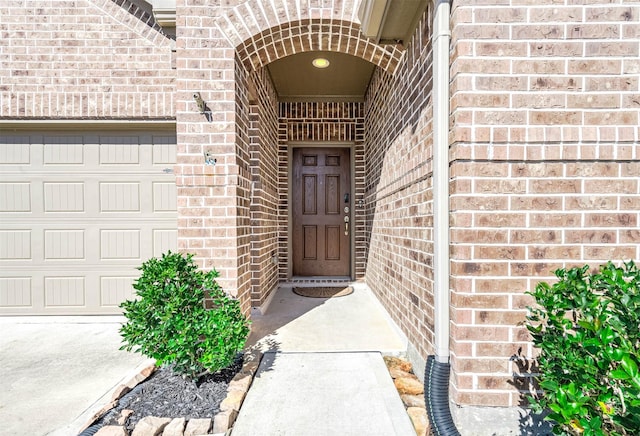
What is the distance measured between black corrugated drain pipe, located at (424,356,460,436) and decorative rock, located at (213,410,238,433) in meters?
1.00

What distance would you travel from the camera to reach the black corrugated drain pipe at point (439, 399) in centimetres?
153

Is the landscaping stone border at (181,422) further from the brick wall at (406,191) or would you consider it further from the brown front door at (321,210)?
the brown front door at (321,210)

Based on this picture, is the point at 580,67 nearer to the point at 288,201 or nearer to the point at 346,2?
the point at 346,2

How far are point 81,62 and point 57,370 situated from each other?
2.68 m

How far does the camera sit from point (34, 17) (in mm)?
2996

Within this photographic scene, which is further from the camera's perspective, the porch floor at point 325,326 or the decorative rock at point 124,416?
the porch floor at point 325,326

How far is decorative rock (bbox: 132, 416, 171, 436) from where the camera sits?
1.51m

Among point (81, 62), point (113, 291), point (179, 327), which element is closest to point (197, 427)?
point (179, 327)

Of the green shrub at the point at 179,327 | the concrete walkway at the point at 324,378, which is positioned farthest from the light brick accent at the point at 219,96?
the concrete walkway at the point at 324,378

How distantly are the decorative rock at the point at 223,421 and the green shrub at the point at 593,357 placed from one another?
1367 mm

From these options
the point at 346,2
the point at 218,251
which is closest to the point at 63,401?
the point at 218,251

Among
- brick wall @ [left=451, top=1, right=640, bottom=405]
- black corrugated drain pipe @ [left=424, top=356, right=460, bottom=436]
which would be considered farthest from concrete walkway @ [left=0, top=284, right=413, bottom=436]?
brick wall @ [left=451, top=1, right=640, bottom=405]

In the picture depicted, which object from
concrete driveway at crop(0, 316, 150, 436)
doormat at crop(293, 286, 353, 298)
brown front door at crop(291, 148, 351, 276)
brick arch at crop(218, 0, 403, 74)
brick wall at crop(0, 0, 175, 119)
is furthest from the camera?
brown front door at crop(291, 148, 351, 276)

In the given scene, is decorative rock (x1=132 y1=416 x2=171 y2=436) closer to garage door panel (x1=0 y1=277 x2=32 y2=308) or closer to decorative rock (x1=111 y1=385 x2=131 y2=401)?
decorative rock (x1=111 y1=385 x2=131 y2=401)
